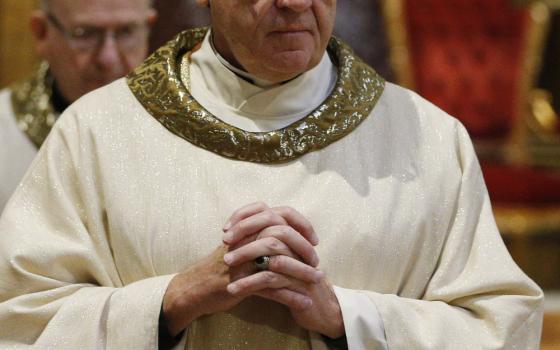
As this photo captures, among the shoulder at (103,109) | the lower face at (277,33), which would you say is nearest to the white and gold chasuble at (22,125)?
the shoulder at (103,109)

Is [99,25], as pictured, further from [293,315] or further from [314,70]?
[293,315]

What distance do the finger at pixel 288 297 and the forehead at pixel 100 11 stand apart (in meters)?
1.66

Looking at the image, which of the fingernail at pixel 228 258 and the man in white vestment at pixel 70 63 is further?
the man in white vestment at pixel 70 63

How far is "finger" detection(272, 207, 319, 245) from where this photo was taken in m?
2.31

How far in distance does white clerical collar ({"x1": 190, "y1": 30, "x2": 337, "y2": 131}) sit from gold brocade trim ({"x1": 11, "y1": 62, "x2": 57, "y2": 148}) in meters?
1.21

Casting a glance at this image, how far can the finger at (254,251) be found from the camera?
2264 millimetres

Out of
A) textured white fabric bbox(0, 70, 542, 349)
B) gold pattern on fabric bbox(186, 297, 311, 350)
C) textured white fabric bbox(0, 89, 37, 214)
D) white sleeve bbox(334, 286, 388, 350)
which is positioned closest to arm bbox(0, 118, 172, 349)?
textured white fabric bbox(0, 70, 542, 349)

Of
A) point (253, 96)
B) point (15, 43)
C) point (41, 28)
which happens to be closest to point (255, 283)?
point (253, 96)

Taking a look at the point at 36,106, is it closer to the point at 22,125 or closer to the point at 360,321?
the point at 22,125

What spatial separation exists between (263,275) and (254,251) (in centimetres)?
5

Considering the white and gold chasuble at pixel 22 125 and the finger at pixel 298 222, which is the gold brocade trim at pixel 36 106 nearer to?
the white and gold chasuble at pixel 22 125

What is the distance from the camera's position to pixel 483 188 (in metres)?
2.62

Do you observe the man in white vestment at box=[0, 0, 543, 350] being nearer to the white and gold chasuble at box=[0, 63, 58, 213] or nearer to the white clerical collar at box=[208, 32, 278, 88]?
the white clerical collar at box=[208, 32, 278, 88]

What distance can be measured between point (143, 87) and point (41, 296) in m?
0.53
